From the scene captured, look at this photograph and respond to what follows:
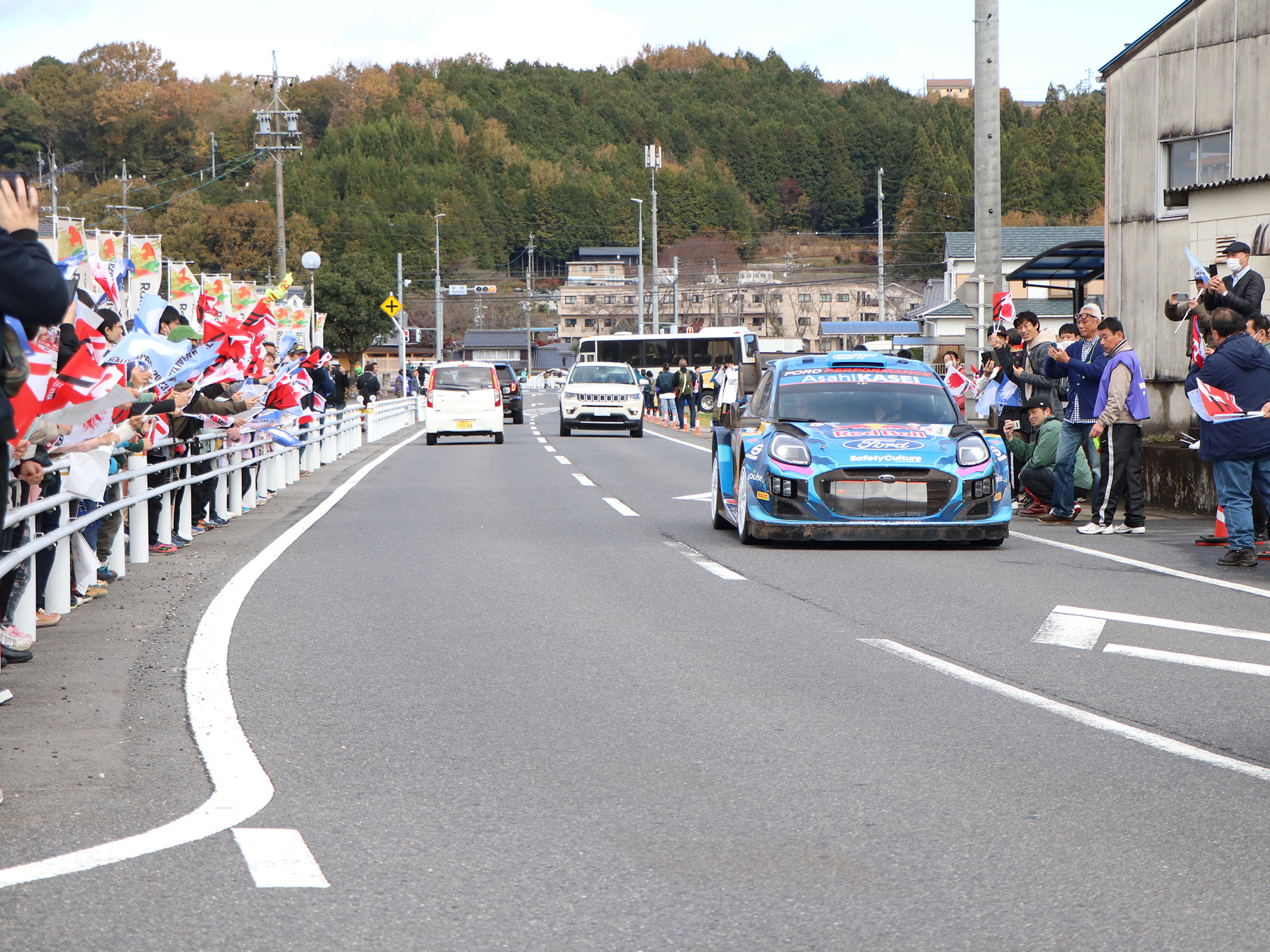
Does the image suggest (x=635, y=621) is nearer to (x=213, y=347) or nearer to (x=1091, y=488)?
(x=213, y=347)

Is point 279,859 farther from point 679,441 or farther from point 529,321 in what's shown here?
point 529,321

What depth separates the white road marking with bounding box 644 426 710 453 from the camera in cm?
2988

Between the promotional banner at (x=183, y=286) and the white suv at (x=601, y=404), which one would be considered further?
the white suv at (x=601, y=404)

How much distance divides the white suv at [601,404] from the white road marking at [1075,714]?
97.1 ft

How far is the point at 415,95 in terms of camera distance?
119 m

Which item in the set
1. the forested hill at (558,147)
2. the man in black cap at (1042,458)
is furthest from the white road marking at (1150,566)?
the forested hill at (558,147)

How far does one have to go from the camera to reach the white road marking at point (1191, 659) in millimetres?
6684

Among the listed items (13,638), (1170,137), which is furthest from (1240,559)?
(1170,137)

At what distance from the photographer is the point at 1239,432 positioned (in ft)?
32.8

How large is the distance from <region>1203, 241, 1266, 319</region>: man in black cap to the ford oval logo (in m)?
2.42

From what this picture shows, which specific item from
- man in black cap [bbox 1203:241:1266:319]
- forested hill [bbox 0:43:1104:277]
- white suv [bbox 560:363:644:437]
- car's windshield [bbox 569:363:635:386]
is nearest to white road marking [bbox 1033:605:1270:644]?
man in black cap [bbox 1203:241:1266:319]

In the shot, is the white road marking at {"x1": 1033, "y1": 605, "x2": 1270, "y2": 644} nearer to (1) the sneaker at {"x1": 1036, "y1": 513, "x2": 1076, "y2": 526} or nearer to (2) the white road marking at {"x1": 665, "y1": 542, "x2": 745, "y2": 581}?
(2) the white road marking at {"x1": 665, "y1": 542, "x2": 745, "y2": 581}

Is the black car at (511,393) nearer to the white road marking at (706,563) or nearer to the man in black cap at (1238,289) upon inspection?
the white road marking at (706,563)

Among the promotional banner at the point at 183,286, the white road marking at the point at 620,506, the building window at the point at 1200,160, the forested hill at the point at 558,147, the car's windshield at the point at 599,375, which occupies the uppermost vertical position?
the forested hill at the point at 558,147
